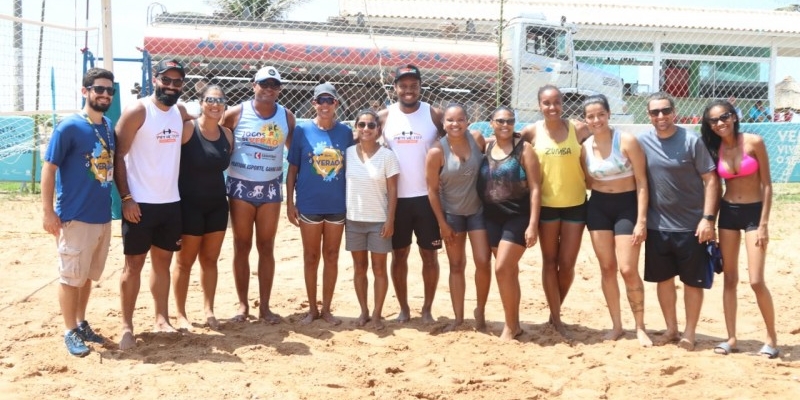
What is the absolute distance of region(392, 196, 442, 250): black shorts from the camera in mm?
5203

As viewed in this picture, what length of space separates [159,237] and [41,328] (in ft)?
3.94

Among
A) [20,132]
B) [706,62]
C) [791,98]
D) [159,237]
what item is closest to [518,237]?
[159,237]

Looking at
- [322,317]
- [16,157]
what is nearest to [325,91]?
[322,317]

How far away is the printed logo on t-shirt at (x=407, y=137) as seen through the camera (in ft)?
17.0

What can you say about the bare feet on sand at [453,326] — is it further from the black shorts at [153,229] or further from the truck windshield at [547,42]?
the truck windshield at [547,42]

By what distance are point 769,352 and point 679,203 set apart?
107 cm

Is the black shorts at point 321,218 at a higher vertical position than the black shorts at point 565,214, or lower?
lower

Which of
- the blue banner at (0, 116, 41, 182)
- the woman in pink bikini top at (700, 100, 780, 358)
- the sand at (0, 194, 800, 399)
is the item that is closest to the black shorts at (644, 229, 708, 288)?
the woman in pink bikini top at (700, 100, 780, 358)

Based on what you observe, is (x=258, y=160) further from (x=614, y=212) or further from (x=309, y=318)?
(x=614, y=212)

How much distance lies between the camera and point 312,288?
5.42 meters

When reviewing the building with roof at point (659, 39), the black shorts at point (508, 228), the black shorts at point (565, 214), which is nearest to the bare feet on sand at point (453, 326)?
the black shorts at point (508, 228)

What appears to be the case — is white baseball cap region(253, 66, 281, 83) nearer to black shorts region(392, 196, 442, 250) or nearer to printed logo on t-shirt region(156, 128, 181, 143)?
printed logo on t-shirt region(156, 128, 181, 143)

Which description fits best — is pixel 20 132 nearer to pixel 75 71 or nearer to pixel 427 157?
pixel 75 71

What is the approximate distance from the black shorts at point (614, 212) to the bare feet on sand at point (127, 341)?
302 cm
